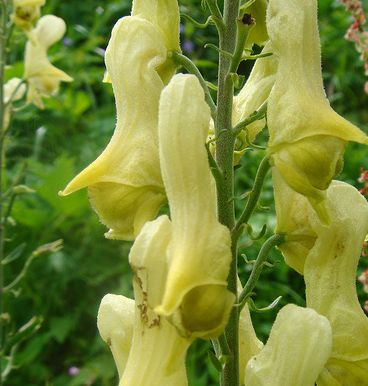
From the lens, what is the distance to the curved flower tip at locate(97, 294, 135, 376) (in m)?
1.01

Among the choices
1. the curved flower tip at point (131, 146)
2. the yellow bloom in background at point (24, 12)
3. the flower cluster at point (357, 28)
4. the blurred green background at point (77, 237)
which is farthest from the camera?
the blurred green background at point (77, 237)

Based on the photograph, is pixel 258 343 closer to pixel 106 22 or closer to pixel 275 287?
pixel 275 287

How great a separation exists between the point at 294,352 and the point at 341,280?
0.37 feet

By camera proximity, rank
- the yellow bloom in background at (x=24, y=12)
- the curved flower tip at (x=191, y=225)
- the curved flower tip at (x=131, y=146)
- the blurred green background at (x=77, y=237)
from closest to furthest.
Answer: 1. the curved flower tip at (x=191, y=225)
2. the curved flower tip at (x=131, y=146)
3. the yellow bloom in background at (x=24, y=12)
4. the blurred green background at (x=77, y=237)

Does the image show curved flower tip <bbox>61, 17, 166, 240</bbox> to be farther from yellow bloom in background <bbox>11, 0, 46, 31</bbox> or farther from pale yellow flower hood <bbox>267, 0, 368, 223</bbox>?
yellow bloom in background <bbox>11, 0, 46, 31</bbox>

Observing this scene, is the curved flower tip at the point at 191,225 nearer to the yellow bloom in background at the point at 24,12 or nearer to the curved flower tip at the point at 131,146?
the curved flower tip at the point at 131,146

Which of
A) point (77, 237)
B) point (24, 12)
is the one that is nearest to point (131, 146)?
point (24, 12)

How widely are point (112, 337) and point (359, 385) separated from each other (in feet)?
0.98

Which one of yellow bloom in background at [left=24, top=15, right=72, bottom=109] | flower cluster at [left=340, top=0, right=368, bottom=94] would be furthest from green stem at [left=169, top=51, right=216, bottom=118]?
yellow bloom in background at [left=24, top=15, right=72, bottom=109]

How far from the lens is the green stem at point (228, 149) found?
94 cm

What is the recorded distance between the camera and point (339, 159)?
2.78 ft

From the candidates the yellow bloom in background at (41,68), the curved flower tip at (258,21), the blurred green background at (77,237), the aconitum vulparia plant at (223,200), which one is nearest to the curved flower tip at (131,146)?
the aconitum vulparia plant at (223,200)

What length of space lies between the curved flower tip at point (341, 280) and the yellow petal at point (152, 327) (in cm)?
21

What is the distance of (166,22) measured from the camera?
99cm
